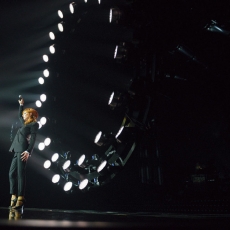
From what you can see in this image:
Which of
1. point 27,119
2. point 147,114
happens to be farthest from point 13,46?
point 147,114

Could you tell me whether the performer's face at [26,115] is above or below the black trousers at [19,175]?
above

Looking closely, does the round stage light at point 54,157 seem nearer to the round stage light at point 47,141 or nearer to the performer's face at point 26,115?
the round stage light at point 47,141

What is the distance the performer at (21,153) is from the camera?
3.07 meters

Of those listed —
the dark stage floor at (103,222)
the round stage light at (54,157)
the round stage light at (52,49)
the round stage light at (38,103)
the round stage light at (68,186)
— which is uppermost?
the round stage light at (52,49)

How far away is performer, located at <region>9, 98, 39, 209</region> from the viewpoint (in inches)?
121

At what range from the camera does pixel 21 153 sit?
314cm

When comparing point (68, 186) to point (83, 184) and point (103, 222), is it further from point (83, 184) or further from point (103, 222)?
point (103, 222)

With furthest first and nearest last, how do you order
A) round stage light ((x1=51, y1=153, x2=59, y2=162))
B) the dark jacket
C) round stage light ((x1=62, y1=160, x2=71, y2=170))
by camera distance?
round stage light ((x1=51, y1=153, x2=59, y2=162)), round stage light ((x1=62, y1=160, x2=71, y2=170)), the dark jacket

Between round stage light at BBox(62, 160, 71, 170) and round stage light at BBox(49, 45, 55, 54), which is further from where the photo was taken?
round stage light at BBox(49, 45, 55, 54)

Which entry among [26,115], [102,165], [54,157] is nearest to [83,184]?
[102,165]

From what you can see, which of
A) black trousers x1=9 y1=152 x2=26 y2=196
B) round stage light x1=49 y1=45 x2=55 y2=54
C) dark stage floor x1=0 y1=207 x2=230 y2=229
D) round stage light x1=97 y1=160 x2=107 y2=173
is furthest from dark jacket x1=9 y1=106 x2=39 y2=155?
round stage light x1=49 y1=45 x2=55 y2=54

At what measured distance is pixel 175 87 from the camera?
13.1ft

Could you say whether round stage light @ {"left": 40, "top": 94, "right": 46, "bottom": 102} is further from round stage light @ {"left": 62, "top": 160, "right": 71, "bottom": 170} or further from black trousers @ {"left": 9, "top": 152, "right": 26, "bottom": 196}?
black trousers @ {"left": 9, "top": 152, "right": 26, "bottom": 196}

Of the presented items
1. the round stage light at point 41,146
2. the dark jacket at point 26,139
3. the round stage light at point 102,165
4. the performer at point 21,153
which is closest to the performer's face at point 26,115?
the performer at point 21,153
